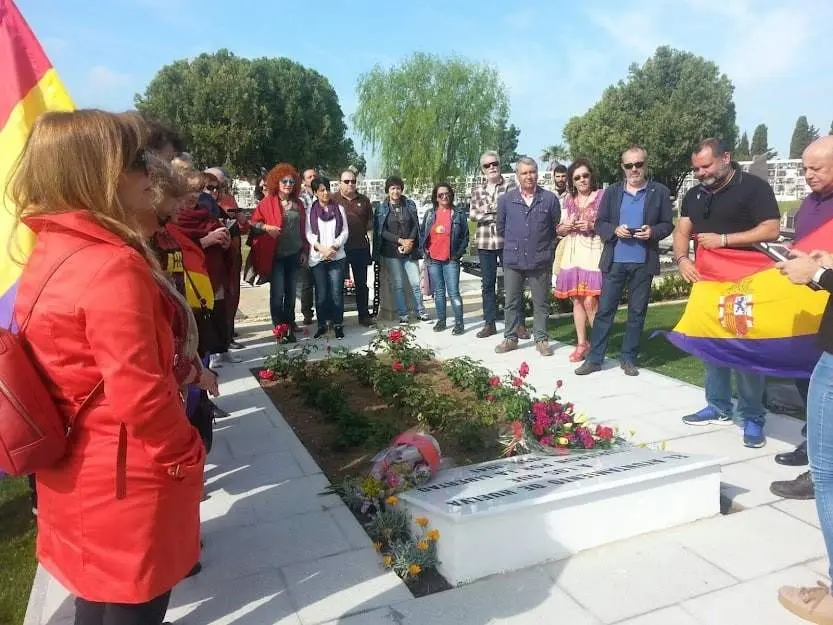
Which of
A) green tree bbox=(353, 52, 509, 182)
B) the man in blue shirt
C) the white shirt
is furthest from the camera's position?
green tree bbox=(353, 52, 509, 182)

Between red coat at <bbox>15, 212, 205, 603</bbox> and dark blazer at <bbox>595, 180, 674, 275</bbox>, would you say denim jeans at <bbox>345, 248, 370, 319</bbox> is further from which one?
red coat at <bbox>15, 212, 205, 603</bbox>

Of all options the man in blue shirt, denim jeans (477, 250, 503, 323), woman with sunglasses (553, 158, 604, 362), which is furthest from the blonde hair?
denim jeans (477, 250, 503, 323)

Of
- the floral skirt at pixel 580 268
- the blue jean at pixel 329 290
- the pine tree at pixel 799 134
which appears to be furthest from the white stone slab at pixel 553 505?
the pine tree at pixel 799 134

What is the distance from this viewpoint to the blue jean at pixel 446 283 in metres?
8.15

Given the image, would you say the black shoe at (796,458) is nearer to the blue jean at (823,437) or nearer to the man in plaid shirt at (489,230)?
the blue jean at (823,437)

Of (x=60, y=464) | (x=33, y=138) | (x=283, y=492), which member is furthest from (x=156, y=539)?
(x=283, y=492)

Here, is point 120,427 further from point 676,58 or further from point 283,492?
point 676,58

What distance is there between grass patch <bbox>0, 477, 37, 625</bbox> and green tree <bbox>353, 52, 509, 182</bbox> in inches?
1069

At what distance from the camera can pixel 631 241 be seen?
19.4 feet

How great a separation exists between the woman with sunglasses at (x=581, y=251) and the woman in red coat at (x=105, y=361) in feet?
17.5

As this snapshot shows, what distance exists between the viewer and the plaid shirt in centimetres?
754

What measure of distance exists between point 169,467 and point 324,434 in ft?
10.5

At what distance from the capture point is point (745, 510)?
11.2 feet

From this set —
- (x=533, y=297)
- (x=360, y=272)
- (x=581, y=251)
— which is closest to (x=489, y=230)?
(x=533, y=297)
